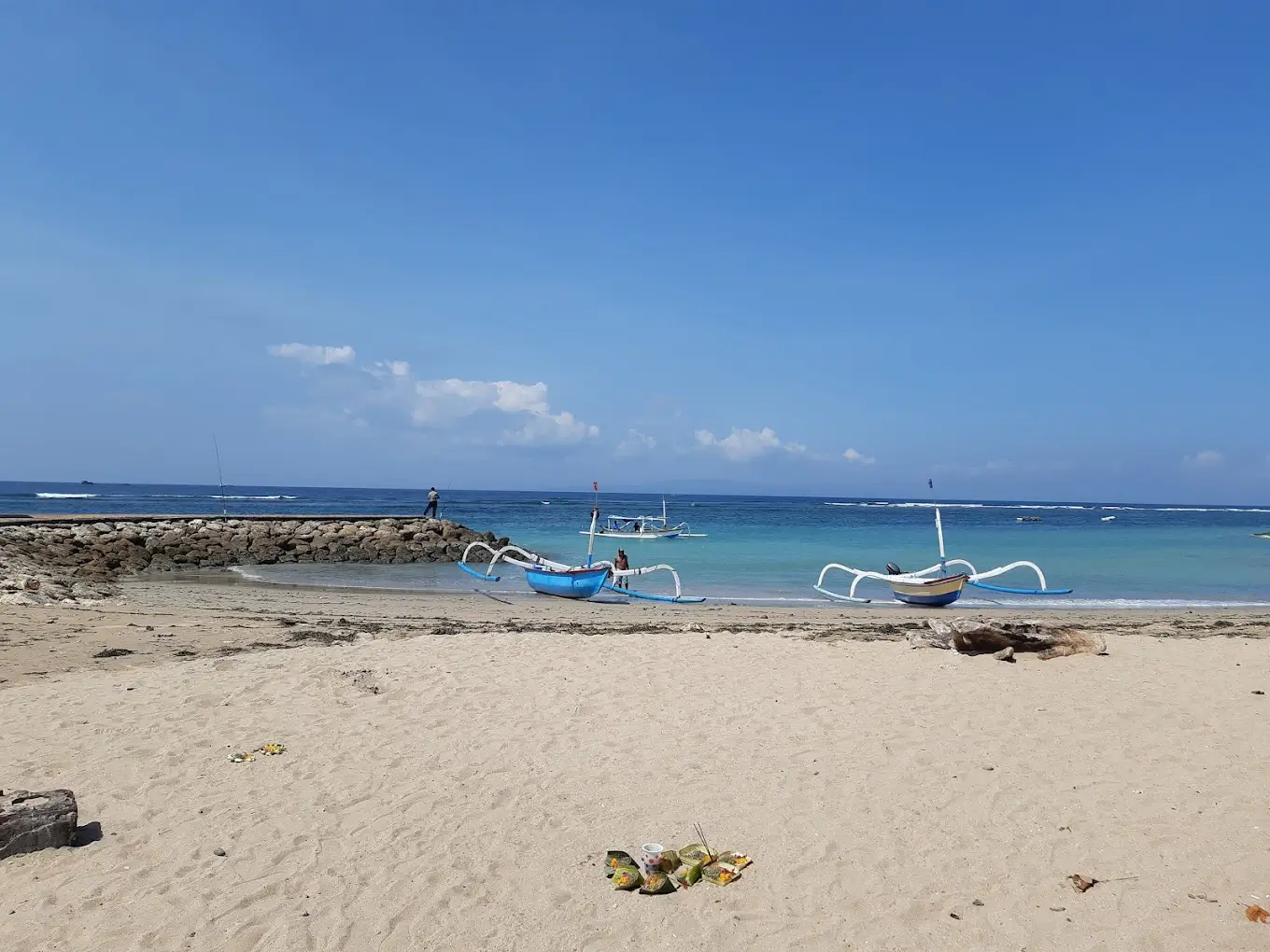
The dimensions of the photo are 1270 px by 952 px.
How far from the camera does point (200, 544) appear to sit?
28.2m

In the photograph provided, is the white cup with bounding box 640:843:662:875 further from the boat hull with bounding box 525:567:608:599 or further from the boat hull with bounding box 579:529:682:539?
the boat hull with bounding box 579:529:682:539

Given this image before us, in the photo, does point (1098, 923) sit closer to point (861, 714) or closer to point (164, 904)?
point (861, 714)

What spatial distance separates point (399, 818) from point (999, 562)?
102 feet

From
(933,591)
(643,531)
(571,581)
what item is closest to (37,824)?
(571,581)

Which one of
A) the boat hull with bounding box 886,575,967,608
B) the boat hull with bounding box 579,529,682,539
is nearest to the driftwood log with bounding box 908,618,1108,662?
the boat hull with bounding box 886,575,967,608

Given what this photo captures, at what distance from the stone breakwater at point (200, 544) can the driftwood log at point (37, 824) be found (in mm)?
14357

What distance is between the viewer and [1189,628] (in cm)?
1449

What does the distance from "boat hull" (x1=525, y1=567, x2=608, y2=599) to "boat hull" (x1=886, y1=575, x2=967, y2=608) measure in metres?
7.12

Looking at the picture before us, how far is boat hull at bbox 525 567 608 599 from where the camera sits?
18594 millimetres

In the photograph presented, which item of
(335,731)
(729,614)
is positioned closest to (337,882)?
(335,731)

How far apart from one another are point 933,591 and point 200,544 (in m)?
24.4

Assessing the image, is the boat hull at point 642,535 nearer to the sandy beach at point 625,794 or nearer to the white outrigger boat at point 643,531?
the white outrigger boat at point 643,531

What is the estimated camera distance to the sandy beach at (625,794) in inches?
150

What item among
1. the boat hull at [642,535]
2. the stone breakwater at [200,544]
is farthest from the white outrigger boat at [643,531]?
the stone breakwater at [200,544]
